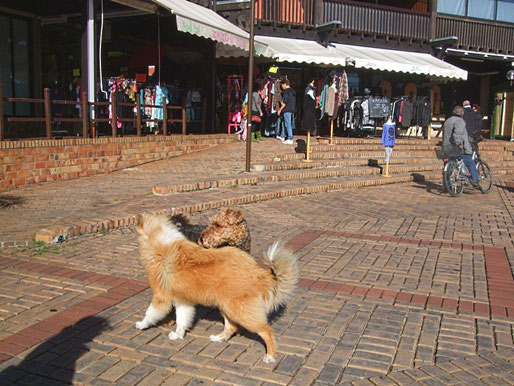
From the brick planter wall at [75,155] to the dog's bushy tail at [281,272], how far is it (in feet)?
23.4

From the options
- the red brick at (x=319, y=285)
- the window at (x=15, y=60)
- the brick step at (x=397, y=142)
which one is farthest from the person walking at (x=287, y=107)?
the red brick at (x=319, y=285)

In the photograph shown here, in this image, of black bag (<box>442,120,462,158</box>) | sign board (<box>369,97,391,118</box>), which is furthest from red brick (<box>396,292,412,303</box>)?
sign board (<box>369,97,391,118</box>)

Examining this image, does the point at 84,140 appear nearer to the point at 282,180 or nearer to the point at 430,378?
the point at 282,180

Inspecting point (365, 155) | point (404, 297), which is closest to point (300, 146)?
point (365, 155)

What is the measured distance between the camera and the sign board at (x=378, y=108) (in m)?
16.4

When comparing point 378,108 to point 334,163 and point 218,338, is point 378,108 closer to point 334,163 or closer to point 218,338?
point 334,163

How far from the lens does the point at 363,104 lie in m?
16.5

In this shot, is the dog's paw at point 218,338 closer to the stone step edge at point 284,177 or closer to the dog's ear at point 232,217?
the dog's ear at point 232,217

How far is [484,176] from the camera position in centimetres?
1188

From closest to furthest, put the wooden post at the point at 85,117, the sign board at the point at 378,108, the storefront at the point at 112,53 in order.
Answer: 1. the wooden post at the point at 85,117
2. the storefront at the point at 112,53
3. the sign board at the point at 378,108

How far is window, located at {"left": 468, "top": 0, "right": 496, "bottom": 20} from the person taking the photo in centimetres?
2220

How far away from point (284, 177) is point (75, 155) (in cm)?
441

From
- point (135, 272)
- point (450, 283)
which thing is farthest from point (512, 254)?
point (135, 272)

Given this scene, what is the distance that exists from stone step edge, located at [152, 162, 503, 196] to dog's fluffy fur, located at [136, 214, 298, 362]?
5.15m
